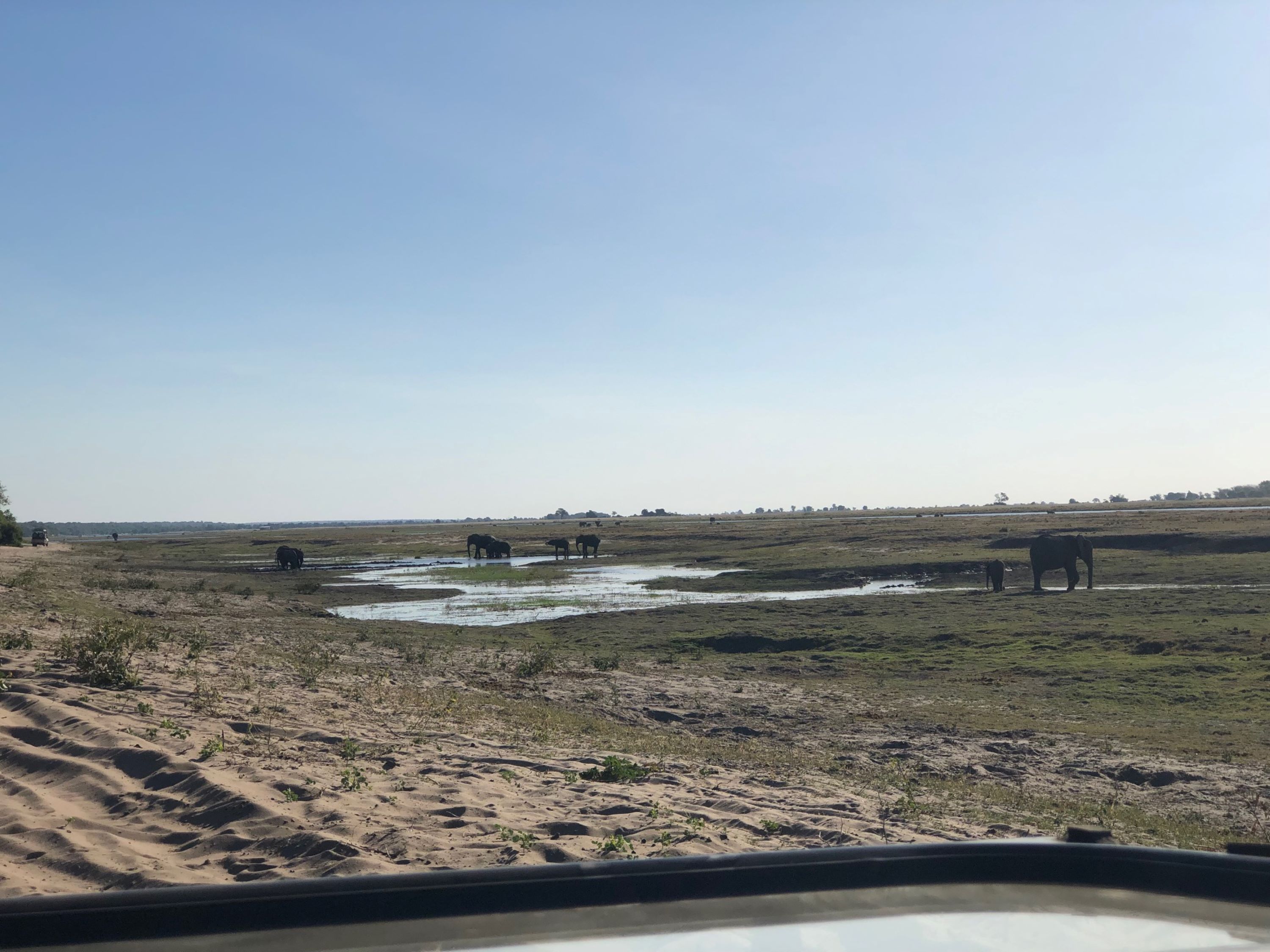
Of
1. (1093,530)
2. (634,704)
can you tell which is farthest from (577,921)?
(1093,530)

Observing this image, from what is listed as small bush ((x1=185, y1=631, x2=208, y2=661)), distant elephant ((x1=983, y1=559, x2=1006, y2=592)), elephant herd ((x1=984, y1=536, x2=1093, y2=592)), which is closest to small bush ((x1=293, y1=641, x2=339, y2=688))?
small bush ((x1=185, y1=631, x2=208, y2=661))

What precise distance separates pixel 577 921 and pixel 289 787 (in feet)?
16.4

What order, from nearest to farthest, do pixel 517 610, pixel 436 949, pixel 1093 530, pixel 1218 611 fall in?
pixel 436 949 → pixel 1218 611 → pixel 517 610 → pixel 1093 530

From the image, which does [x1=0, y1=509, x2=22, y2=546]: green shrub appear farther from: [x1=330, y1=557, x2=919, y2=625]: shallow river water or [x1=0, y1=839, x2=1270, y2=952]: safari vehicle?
[x1=0, y1=839, x2=1270, y2=952]: safari vehicle

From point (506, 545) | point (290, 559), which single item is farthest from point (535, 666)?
point (506, 545)

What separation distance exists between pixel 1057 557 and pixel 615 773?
26504mm

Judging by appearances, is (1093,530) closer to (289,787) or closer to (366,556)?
(366,556)

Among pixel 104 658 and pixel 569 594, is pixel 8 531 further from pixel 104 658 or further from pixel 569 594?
pixel 104 658

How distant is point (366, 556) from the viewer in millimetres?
65188

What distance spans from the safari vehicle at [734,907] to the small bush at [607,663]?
14340mm

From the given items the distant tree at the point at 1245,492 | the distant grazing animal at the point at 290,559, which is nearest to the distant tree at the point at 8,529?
the distant grazing animal at the point at 290,559

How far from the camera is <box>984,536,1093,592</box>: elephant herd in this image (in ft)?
95.8

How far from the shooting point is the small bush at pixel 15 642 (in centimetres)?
1185

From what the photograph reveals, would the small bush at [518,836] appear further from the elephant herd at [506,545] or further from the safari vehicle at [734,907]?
the elephant herd at [506,545]
